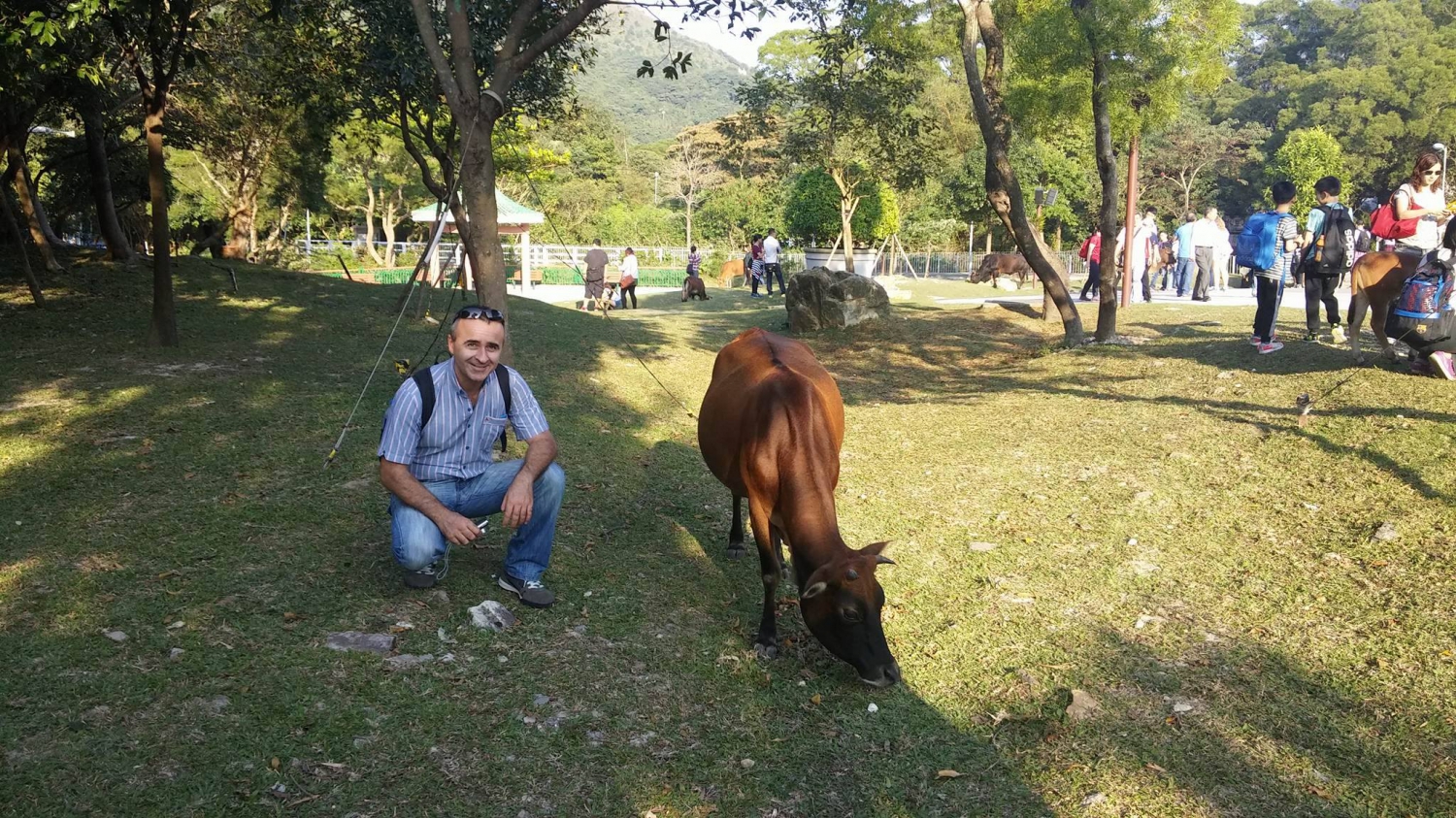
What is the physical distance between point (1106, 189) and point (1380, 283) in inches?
223

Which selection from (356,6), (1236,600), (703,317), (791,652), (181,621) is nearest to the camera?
(181,621)

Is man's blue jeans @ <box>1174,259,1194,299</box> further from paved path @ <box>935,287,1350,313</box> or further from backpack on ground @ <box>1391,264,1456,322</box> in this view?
backpack on ground @ <box>1391,264,1456,322</box>

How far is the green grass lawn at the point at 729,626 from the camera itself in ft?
11.4

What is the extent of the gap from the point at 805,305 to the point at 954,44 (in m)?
5.16

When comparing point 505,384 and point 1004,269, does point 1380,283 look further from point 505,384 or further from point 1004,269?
point 1004,269

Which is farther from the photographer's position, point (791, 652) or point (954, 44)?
point (954, 44)

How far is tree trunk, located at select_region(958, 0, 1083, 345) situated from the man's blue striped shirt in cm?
1017

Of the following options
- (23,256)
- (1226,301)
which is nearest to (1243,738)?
(23,256)

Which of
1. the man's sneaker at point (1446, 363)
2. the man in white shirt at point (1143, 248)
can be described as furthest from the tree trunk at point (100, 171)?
the man in white shirt at point (1143, 248)

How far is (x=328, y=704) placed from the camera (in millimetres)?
3818

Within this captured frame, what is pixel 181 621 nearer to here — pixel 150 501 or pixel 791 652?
pixel 150 501

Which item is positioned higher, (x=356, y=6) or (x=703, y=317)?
(x=356, y=6)

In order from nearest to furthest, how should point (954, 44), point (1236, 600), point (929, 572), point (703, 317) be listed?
point (1236, 600) → point (929, 572) → point (954, 44) → point (703, 317)

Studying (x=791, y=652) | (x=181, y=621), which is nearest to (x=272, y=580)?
(x=181, y=621)
